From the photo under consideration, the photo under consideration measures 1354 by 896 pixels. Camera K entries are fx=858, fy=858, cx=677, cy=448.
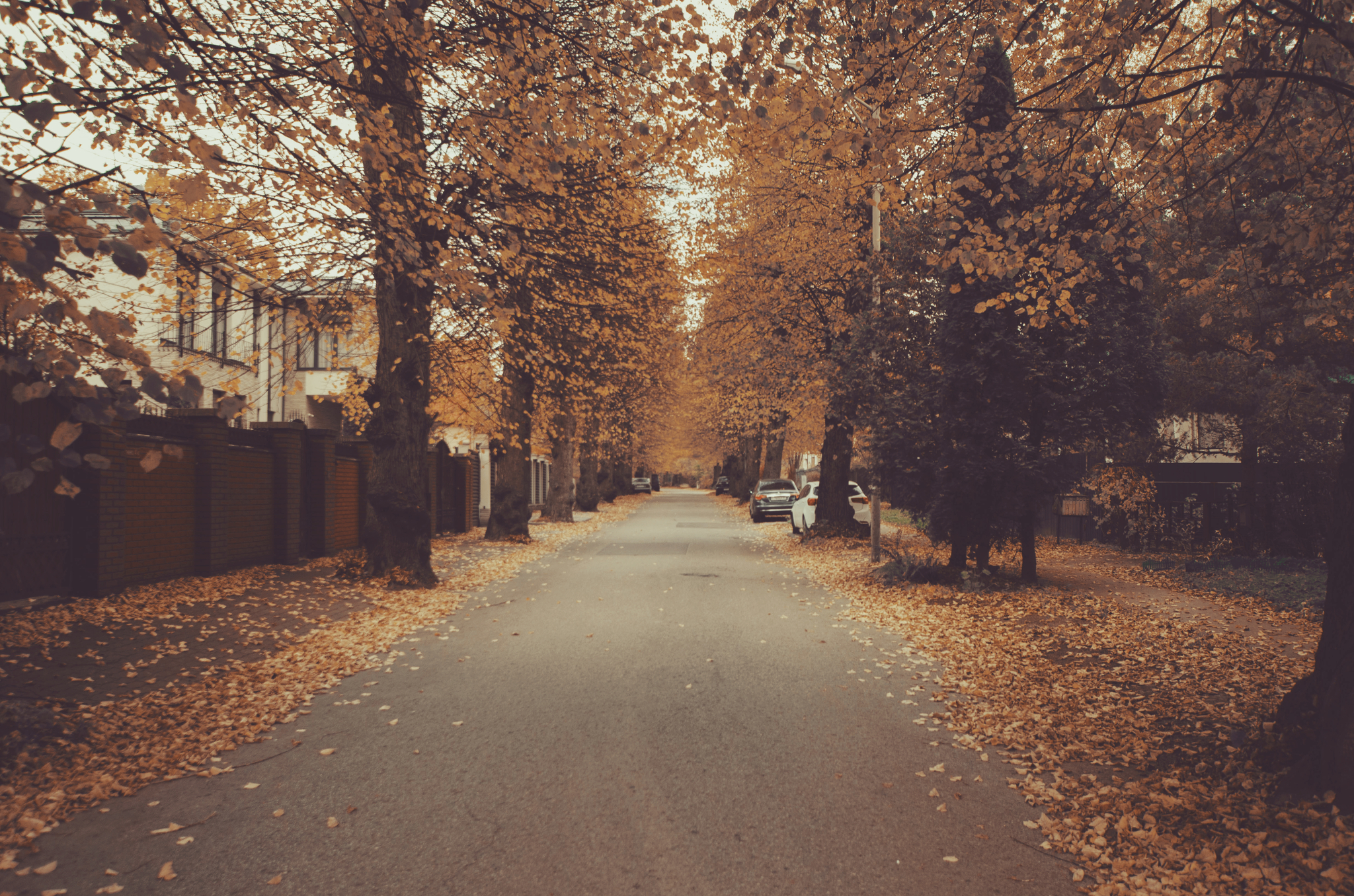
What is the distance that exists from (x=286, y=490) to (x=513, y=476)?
324 inches

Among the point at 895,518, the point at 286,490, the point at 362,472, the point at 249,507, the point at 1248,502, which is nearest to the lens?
the point at 249,507

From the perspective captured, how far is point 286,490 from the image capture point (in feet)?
45.6

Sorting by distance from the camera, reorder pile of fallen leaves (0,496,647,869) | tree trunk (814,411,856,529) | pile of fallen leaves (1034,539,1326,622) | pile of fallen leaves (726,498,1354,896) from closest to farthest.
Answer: pile of fallen leaves (726,498,1354,896) → pile of fallen leaves (0,496,647,869) → pile of fallen leaves (1034,539,1326,622) → tree trunk (814,411,856,529)

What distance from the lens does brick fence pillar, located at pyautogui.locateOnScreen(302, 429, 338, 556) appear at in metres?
15.2

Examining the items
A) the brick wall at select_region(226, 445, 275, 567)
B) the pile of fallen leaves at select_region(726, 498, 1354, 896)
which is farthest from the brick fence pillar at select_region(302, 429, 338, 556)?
the pile of fallen leaves at select_region(726, 498, 1354, 896)

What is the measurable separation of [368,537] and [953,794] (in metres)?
10.2

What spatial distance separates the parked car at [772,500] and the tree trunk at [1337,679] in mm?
28633

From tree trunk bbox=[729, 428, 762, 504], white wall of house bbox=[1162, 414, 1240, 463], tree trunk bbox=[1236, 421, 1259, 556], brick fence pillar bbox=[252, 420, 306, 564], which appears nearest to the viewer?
brick fence pillar bbox=[252, 420, 306, 564]

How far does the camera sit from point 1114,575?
13.9 m

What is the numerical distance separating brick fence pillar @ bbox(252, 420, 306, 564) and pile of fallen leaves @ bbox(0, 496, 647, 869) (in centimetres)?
145

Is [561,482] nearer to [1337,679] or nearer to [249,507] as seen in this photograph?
[249,507]

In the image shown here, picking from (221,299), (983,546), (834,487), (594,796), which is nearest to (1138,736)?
(594,796)

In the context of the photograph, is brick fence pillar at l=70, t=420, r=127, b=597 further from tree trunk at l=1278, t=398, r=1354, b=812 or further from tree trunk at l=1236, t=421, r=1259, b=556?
tree trunk at l=1236, t=421, r=1259, b=556

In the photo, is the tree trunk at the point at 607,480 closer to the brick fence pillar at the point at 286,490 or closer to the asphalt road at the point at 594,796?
the brick fence pillar at the point at 286,490
